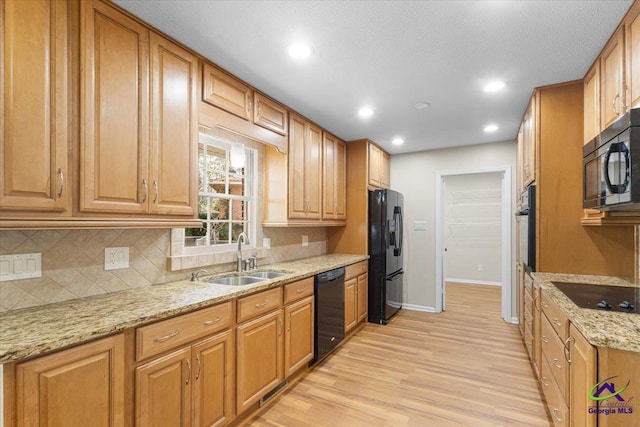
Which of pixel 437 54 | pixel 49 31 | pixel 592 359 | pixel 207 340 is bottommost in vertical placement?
pixel 207 340

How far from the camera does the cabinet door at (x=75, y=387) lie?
1108 millimetres

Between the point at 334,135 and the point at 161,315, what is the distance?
3088 mm

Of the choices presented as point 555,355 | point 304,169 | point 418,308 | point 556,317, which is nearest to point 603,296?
point 556,317

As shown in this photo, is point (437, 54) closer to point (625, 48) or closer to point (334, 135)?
point (625, 48)

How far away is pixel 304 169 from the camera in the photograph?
3377mm

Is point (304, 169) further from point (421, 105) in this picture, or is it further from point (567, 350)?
point (567, 350)

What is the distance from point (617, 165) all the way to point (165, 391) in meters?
2.48

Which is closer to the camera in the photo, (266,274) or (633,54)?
(633,54)

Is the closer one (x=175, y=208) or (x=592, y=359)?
(x=592, y=359)

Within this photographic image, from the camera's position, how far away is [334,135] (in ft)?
13.3

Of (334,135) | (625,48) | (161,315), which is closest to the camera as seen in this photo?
(161,315)

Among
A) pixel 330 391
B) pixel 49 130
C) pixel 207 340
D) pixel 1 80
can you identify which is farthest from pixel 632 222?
pixel 1 80

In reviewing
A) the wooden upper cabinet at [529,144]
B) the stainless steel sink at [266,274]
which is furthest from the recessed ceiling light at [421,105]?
the stainless steel sink at [266,274]

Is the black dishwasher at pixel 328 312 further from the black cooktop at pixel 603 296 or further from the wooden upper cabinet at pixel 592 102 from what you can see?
the wooden upper cabinet at pixel 592 102
